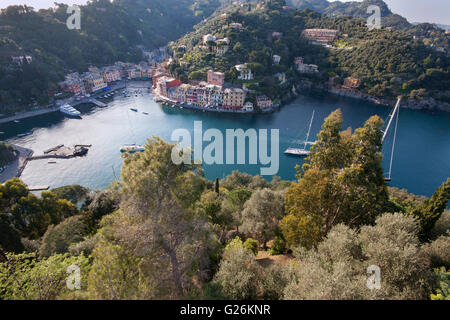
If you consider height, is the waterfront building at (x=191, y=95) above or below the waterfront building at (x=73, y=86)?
below

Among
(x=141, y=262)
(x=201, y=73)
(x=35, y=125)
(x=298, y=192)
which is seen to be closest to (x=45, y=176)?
(x=35, y=125)

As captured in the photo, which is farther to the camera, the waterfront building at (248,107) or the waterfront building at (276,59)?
the waterfront building at (276,59)

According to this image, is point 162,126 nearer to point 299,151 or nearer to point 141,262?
point 299,151

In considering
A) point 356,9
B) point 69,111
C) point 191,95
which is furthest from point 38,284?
point 356,9

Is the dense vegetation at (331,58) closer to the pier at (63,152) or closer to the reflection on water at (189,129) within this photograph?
the reflection on water at (189,129)

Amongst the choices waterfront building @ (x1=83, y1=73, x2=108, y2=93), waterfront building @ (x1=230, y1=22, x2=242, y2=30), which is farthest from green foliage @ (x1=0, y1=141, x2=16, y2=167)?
waterfront building @ (x1=230, y1=22, x2=242, y2=30)

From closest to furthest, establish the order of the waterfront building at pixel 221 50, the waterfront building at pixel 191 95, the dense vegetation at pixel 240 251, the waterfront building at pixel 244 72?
1. the dense vegetation at pixel 240 251
2. the waterfront building at pixel 191 95
3. the waterfront building at pixel 244 72
4. the waterfront building at pixel 221 50

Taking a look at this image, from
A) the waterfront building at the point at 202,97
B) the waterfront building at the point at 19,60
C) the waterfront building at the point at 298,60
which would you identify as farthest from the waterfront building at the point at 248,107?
the waterfront building at the point at 19,60
